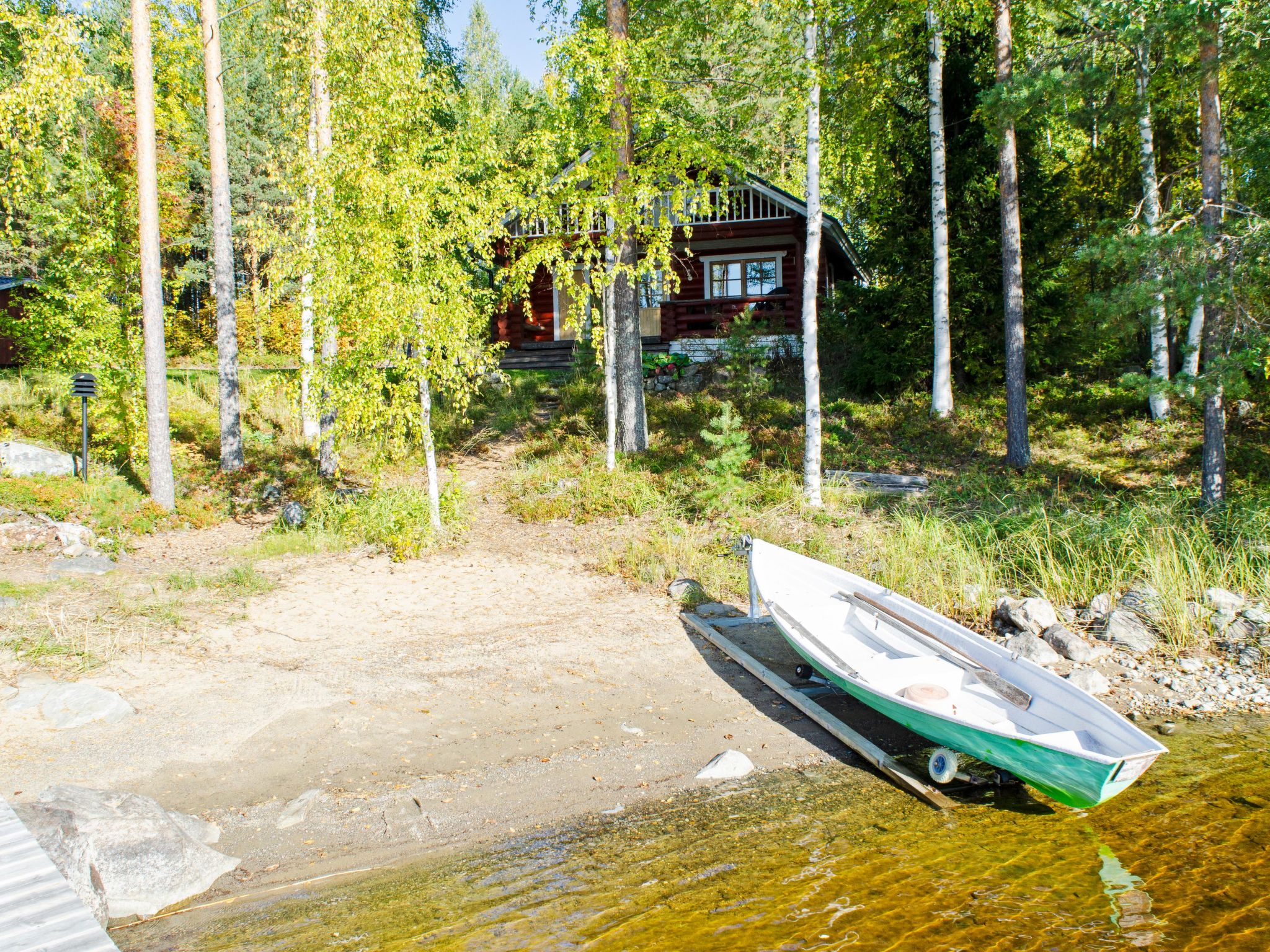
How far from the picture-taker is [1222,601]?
8.56 meters

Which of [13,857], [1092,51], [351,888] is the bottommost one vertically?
[351,888]

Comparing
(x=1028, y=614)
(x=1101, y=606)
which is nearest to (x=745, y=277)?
(x=1101, y=606)

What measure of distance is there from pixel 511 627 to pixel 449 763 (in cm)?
276

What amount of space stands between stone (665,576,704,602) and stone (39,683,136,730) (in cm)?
553


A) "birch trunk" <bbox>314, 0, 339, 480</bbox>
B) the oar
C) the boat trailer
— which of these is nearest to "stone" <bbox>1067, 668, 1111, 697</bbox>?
the oar

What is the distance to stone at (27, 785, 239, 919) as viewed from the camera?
14.6 ft

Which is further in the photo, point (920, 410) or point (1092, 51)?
point (920, 410)

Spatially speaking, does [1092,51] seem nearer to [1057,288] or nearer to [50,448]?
[1057,288]

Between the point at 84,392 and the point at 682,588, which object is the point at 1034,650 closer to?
the point at 682,588

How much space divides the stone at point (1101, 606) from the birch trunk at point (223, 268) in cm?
1404

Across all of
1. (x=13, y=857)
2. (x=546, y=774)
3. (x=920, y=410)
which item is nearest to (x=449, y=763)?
(x=546, y=774)

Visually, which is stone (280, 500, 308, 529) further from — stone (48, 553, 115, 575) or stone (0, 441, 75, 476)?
stone (0, 441, 75, 476)

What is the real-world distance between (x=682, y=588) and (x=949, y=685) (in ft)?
12.2

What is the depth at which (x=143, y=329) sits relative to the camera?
13.3 meters
